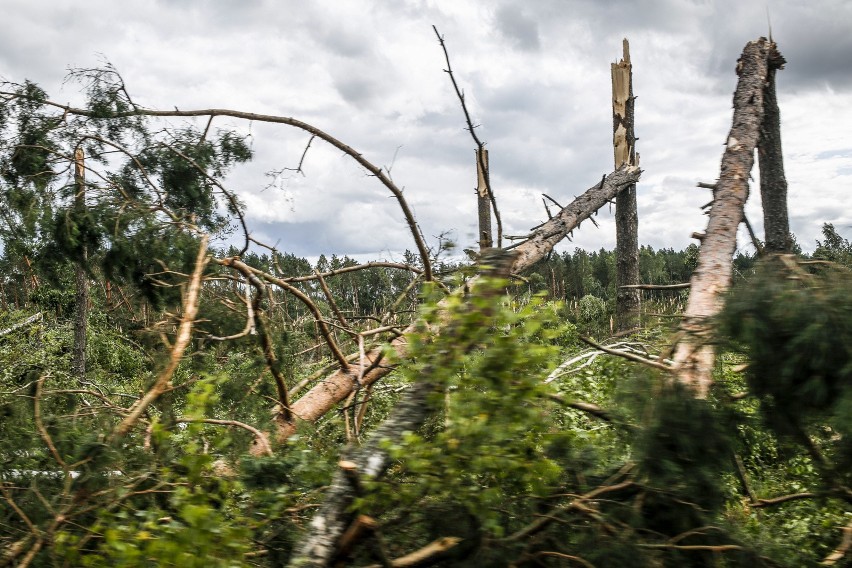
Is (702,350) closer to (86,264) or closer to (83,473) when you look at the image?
(83,473)

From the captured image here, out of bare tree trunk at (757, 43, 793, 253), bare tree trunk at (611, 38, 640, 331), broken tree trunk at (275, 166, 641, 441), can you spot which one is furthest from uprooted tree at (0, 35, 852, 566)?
bare tree trunk at (611, 38, 640, 331)

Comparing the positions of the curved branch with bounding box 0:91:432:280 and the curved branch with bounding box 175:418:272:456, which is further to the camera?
the curved branch with bounding box 0:91:432:280

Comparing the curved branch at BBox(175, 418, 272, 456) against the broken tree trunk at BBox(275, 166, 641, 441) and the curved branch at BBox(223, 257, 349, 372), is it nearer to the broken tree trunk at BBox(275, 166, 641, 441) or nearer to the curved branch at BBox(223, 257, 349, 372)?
the broken tree trunk at BBox(275, 166, 641, 441)

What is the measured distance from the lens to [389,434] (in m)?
2.37

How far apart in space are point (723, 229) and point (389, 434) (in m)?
3.68

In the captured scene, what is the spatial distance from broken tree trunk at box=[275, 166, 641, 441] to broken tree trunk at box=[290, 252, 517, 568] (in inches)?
10.1

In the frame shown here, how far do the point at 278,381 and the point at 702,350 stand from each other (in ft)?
8.40

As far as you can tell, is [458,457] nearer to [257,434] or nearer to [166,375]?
[257,434]

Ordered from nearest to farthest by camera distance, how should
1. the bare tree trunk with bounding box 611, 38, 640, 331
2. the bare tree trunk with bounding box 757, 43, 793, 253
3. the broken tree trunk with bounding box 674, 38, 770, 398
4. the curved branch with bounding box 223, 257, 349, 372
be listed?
the broken tree trunk with bounding box 674, 38, 770, 398 → the curved branch with bounding box 223, 257, 349, 372 → the bare tree trunk with bounding box 757, 43, 793, 253 → the bare tree trunk with bounding box 611, 38, 640, 331

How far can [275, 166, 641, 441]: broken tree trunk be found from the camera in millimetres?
4379

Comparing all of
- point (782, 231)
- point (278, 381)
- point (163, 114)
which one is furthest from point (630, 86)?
point (278, 381)

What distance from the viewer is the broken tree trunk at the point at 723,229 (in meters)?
2.64

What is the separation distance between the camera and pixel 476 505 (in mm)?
2217

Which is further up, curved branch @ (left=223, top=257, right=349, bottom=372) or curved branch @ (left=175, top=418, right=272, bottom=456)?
curved branch @ (left=223, top=257, right=349, bottom=372)
